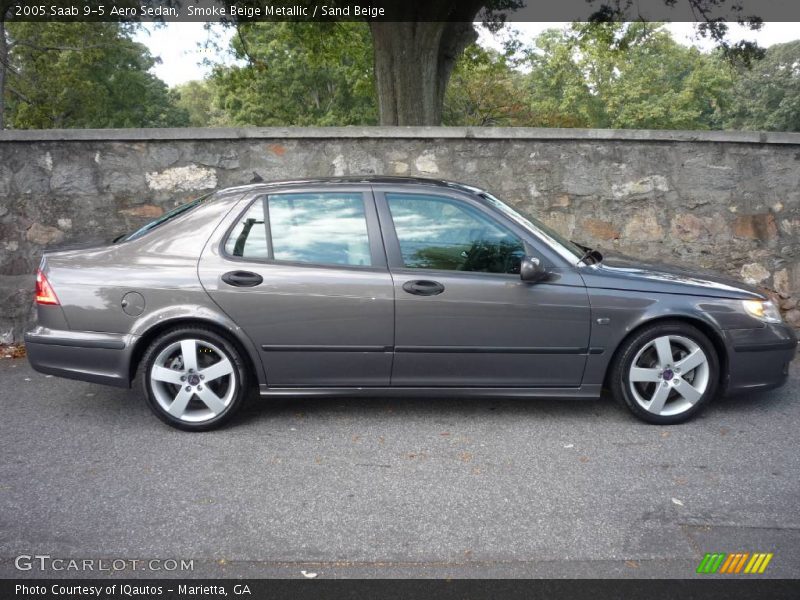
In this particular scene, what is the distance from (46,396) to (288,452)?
2.22 metres

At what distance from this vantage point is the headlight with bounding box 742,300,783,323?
14.3 feet

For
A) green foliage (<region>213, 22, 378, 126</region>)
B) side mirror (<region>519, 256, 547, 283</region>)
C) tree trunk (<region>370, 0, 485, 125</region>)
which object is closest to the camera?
Result: side mirror (<region>519, 256, 547, 283</region>)

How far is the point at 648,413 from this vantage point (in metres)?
4.33

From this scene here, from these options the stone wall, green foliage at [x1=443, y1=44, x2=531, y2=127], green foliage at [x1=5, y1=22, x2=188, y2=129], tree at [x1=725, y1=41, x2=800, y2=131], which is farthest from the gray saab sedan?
tree at [x1=725, y1=41, x2=800, y2=131]

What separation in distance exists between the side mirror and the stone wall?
270 cm

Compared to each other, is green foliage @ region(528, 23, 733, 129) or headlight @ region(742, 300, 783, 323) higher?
green foliage @ region(528, 23, 733, 129)

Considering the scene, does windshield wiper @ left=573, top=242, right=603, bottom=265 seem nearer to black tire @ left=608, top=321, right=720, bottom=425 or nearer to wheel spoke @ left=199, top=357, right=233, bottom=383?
black tire @ left=608, top=321, right=720, bottom=425

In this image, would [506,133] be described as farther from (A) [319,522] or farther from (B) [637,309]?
(A) [319,522]

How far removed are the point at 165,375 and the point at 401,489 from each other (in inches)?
65.4

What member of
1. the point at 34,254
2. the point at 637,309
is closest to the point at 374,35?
the point at 34,254

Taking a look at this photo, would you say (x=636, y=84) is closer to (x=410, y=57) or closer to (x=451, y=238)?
(x=410, y=57)

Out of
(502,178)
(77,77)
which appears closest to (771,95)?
(77,77)

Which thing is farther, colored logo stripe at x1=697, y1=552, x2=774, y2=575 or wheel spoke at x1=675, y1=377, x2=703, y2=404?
wheel spoke at x1=675, y1=377, x2=703, y2=404

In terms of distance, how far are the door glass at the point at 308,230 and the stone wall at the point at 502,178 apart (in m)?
2.34
